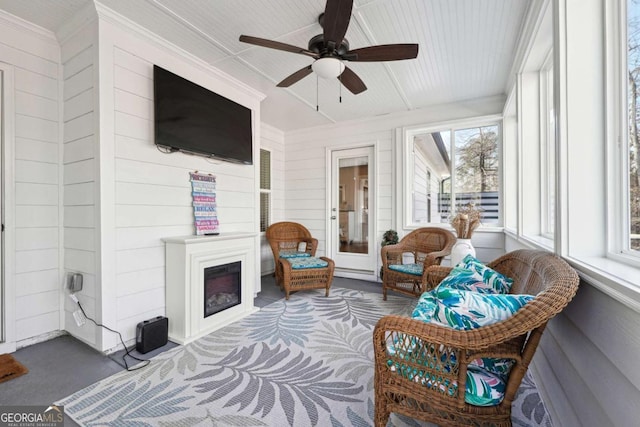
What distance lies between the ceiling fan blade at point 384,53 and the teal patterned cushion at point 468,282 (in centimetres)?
153

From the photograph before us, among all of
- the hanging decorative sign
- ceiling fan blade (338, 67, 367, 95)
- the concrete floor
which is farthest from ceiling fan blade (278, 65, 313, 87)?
the concrete floor

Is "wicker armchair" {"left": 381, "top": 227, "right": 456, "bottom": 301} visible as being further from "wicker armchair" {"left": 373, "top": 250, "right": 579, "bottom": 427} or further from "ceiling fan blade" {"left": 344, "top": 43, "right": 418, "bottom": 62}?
"ceiling fan blade" {"left": 344, "top": 43, "right": 418, "bottom": 62}

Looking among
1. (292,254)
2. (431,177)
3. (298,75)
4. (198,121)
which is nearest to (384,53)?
(298,75)

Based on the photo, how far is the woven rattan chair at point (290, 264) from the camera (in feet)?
11.3

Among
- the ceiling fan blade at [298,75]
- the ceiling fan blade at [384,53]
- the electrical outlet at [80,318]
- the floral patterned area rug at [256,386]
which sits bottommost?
the floral patterned area rug at [256,386]

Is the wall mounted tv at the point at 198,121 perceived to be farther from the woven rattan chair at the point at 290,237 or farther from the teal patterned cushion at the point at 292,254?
the teal patterned cushion at the point at 292,254

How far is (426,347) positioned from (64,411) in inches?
80.0

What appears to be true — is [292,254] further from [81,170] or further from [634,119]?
[634,119]

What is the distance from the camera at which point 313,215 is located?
487 centimetres

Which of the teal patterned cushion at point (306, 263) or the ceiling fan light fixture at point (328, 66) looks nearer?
the ceiling fan light fixture at point (328, 66)

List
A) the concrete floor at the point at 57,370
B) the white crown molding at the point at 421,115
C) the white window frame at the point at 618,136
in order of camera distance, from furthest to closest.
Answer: the white crown molding at the point at 421,115 < the concrete floor at the point at 57,370 < the white window frame at the point at 618,136

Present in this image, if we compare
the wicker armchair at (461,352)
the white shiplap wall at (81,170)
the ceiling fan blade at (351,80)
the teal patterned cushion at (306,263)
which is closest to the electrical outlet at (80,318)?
the white shiplap wall at (81,170)

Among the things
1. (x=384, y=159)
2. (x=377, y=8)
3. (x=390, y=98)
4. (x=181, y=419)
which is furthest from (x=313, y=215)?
(x=181, y=419)

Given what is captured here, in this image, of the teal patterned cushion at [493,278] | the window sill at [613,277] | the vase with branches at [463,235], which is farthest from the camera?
the vase with branches at [463,235]
